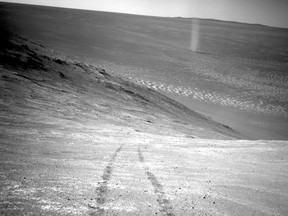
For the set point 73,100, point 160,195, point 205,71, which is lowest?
point 73,100

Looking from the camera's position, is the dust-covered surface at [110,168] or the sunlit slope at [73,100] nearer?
the dust-covered surface at [110,168]

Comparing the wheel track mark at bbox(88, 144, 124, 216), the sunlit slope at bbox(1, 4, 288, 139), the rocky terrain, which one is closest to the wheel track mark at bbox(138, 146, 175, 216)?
the rocky terrain

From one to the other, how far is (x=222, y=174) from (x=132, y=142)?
6.19 ft

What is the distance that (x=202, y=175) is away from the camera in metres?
2.84

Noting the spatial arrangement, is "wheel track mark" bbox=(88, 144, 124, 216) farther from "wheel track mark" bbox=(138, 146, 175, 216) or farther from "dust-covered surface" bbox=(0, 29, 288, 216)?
"wheel track mark" bbox=(138, 146, 175, 216)

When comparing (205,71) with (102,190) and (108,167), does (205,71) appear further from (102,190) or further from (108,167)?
(102,190)

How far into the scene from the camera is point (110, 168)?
2.80m

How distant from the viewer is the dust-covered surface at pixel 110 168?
1.95m

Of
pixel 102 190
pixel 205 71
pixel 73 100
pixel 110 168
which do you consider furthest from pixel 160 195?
pixel 205 71

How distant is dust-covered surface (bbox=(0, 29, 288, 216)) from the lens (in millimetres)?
1954

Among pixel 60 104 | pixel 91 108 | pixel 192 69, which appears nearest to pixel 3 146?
pixel 60 104

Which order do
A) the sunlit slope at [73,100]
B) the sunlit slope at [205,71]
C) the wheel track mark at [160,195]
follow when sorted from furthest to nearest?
the sunlit slope at [205,71] < the sunlit slope at [73,100] < the wheel track mark at [160,195]

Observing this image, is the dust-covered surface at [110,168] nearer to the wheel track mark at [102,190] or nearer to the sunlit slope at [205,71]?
the wheel track mark at [102,190]

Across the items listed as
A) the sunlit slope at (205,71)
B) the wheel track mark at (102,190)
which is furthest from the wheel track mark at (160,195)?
the sunlit slope at (205,71)
